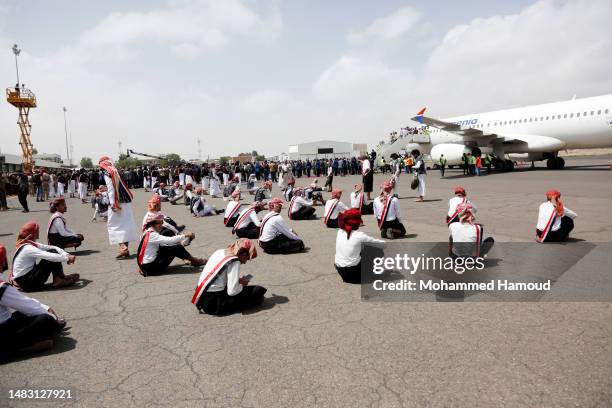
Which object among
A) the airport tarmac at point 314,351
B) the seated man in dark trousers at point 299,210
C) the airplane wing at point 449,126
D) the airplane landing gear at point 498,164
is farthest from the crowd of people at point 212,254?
the airplane landing gear at point 498,164

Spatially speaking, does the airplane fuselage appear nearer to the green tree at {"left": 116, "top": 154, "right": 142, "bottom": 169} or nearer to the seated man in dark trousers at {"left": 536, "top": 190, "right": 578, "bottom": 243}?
the seated man in dark trousers at {"left": 536, "top": 190, "right": 578, "bottom": 243}

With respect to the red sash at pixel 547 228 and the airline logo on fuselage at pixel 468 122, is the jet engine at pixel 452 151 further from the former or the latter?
the red sash at pixel 547 228

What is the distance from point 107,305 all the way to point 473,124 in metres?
27.9

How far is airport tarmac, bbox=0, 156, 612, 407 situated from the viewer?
299 centimetres

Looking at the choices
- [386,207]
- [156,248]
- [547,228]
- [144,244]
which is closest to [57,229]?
[144,244]

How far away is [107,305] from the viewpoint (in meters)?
5.12

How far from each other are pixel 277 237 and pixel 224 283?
2.77 meters

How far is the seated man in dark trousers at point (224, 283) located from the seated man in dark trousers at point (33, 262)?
1.92 m

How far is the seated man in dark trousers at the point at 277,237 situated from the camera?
719 cm

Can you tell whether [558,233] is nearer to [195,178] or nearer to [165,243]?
[165,243]

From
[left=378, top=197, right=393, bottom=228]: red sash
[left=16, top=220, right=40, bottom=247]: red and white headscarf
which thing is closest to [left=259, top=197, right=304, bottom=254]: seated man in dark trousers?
[left=378, top=197, right=393, bottom=228]: red sash

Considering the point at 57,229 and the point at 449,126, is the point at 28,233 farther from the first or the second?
the point at 449,126

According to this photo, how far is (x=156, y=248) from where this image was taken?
6.13 metres

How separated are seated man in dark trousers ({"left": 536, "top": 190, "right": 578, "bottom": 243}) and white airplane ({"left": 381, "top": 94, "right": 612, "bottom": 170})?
1802 centimetres
